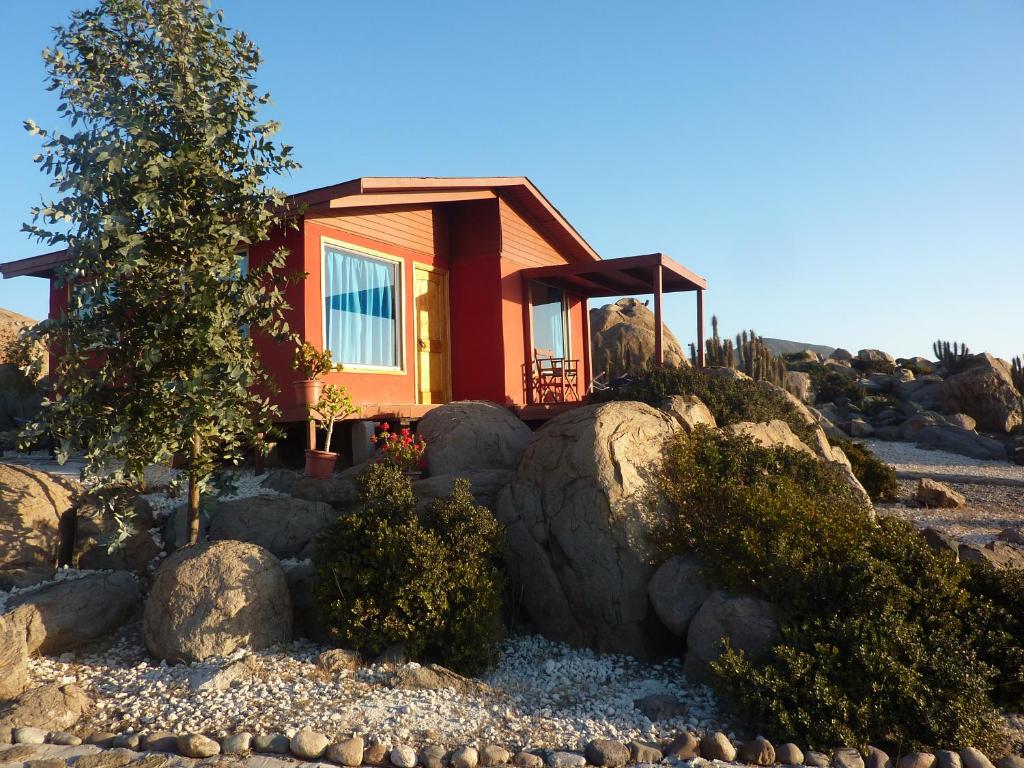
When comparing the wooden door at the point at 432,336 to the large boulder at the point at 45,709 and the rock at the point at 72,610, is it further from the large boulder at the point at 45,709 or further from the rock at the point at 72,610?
the large boulder at the point at 45,709

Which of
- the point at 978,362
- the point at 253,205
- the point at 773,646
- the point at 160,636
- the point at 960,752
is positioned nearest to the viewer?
the point at 960,752

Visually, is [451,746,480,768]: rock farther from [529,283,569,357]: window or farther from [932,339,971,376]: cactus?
[932,339,971,376]: cactus

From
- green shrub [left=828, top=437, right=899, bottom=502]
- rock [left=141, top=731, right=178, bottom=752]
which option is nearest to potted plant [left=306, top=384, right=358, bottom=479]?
rock [left=141, top=731, right=178, bottom=752]

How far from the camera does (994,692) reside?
527cm

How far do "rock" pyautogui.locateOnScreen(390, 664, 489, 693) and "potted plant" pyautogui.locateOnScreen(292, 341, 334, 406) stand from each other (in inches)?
175

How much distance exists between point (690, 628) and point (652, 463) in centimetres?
170

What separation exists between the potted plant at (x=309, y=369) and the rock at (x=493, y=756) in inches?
221

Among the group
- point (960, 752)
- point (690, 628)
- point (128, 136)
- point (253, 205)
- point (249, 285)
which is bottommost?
point (960, 752)

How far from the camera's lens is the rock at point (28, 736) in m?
4.61

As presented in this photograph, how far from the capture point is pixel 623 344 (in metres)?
28.5

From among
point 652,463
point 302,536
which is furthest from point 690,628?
point 302,536

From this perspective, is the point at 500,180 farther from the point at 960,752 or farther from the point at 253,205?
the point at 960,752

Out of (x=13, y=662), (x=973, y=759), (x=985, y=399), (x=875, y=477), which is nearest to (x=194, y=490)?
(x=13, y=662)

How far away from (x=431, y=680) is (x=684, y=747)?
183cm
